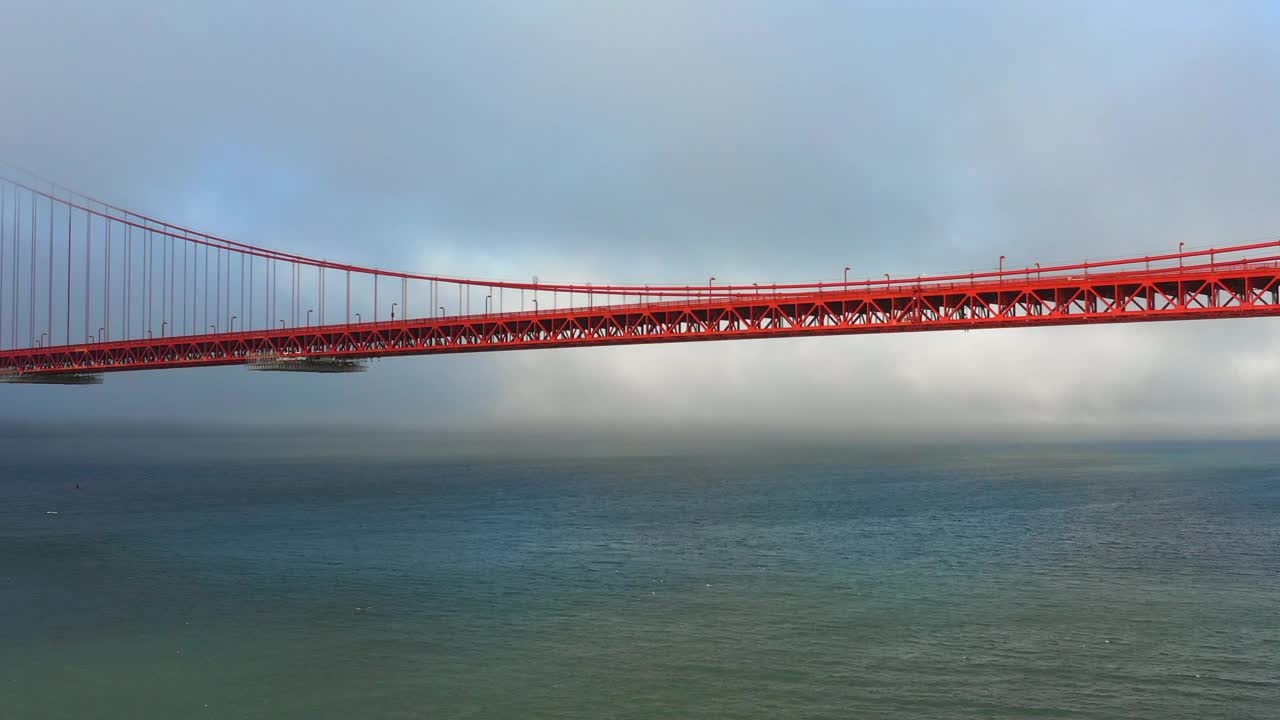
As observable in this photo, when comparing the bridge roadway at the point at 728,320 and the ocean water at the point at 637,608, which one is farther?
the bridge roadway at the point at 728,320

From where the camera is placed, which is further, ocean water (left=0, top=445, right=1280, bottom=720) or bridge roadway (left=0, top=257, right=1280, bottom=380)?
bridge roadway (left=0, top=257, right=1280, bottom=380)

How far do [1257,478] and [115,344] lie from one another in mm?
101882

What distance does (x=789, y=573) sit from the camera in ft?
111

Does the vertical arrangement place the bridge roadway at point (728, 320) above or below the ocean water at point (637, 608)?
above

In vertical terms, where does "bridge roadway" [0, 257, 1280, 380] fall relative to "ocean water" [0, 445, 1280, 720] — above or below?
above

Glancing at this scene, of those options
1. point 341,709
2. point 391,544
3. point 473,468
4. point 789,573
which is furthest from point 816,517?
point 473,468

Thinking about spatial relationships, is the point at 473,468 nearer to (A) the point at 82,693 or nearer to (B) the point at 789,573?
(B) the point at 789,573

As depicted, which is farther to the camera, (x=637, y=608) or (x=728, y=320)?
(x=728, y=320)

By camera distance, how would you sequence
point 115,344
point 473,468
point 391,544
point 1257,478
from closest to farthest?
point 391,544 → point 1257,478 → point 115,344 → point 473,468

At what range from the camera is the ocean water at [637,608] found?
68.3 ft

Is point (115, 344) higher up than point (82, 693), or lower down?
higher up

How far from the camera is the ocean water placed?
20.8 m

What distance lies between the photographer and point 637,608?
2847 cm

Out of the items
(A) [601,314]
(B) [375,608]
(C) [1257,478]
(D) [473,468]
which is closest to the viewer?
(B) [375,608]
